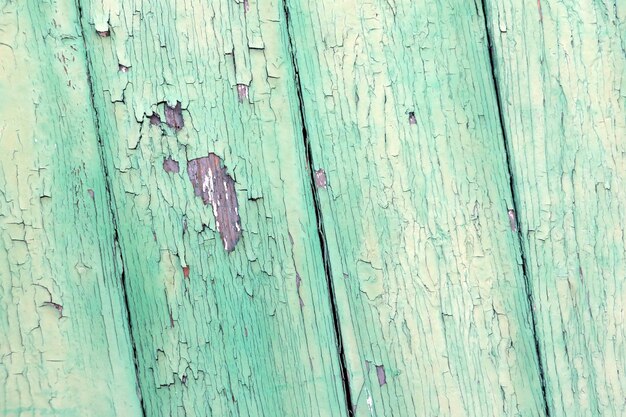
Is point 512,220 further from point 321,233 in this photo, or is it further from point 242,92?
point 242,92

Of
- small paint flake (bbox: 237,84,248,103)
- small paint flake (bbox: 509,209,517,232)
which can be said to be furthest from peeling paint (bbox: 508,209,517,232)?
small paint flake (bbox: 237,84,248,103)

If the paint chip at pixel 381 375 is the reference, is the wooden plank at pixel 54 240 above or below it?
above

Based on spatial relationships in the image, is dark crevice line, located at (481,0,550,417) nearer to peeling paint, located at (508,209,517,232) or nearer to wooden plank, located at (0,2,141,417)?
peeling paint, located at (508,209,517,232)

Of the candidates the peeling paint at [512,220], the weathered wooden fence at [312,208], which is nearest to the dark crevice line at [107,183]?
the weathered wooden fence at [312,208]

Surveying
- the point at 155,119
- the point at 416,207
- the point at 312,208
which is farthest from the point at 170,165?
the point at 416,207

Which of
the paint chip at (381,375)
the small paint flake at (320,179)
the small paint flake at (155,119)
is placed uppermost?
the small paint flake at (155,119)

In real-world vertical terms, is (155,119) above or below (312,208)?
above

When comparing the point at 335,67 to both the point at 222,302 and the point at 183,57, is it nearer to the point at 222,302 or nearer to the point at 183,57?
the point at 183,57

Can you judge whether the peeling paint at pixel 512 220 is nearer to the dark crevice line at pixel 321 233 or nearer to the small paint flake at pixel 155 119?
the dark crevice line at pixel 321 233
